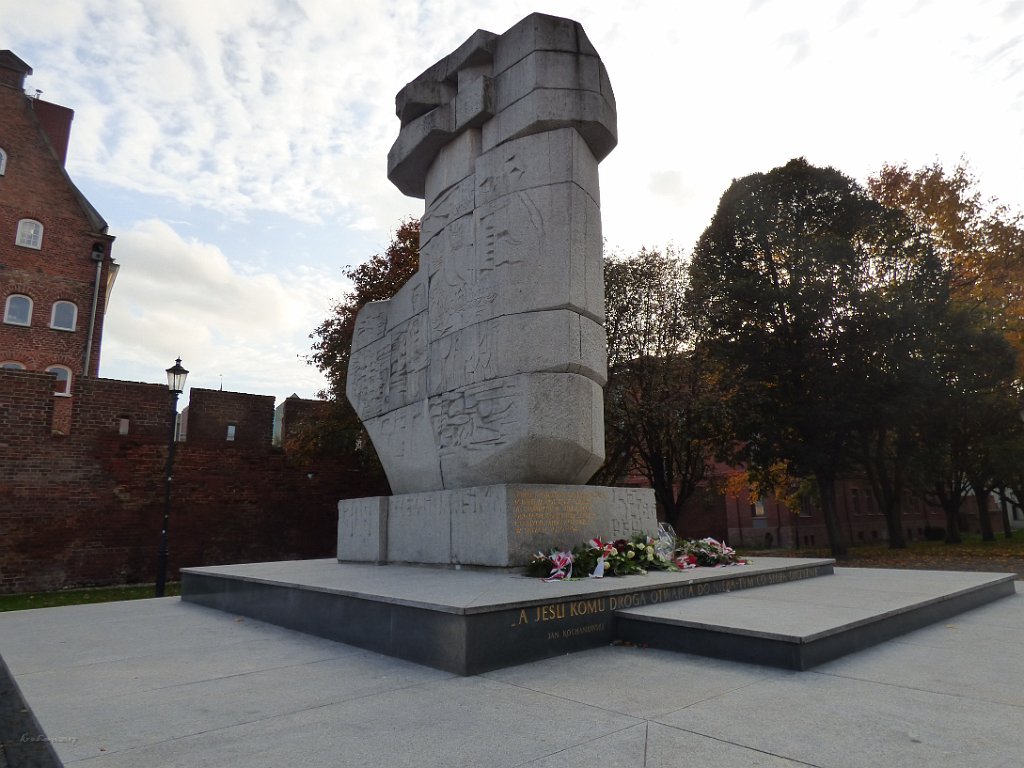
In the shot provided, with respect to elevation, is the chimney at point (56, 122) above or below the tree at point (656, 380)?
above

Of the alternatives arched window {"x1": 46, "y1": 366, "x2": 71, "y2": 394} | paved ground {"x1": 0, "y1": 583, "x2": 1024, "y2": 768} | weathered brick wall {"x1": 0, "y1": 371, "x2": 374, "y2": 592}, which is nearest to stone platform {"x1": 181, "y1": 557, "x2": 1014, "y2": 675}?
paved ground {"x1": 0, "y1": 583, "x2": 1024, "y2": 768}

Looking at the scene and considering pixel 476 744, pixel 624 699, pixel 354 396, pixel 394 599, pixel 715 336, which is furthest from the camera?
pixel 715 336

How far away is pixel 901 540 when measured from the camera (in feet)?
78.3

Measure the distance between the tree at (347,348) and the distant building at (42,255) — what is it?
11690 millimetres

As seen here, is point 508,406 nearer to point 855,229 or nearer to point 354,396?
point 354,396

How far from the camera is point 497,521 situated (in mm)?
5996

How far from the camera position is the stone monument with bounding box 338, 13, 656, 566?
630 cm

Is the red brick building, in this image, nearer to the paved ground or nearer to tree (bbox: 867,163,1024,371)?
the paved ground

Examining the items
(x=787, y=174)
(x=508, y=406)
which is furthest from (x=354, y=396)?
(x=787, y=174)

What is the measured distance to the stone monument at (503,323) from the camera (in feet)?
20.7

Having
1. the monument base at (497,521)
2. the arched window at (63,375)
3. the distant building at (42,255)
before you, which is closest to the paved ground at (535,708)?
the monument base at (497,521)

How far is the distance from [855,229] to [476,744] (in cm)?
2163

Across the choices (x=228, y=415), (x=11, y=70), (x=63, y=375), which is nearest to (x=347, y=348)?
(x=228, y=415)

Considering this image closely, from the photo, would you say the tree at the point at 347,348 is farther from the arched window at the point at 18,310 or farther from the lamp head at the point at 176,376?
the arched window at the point at 18,310
